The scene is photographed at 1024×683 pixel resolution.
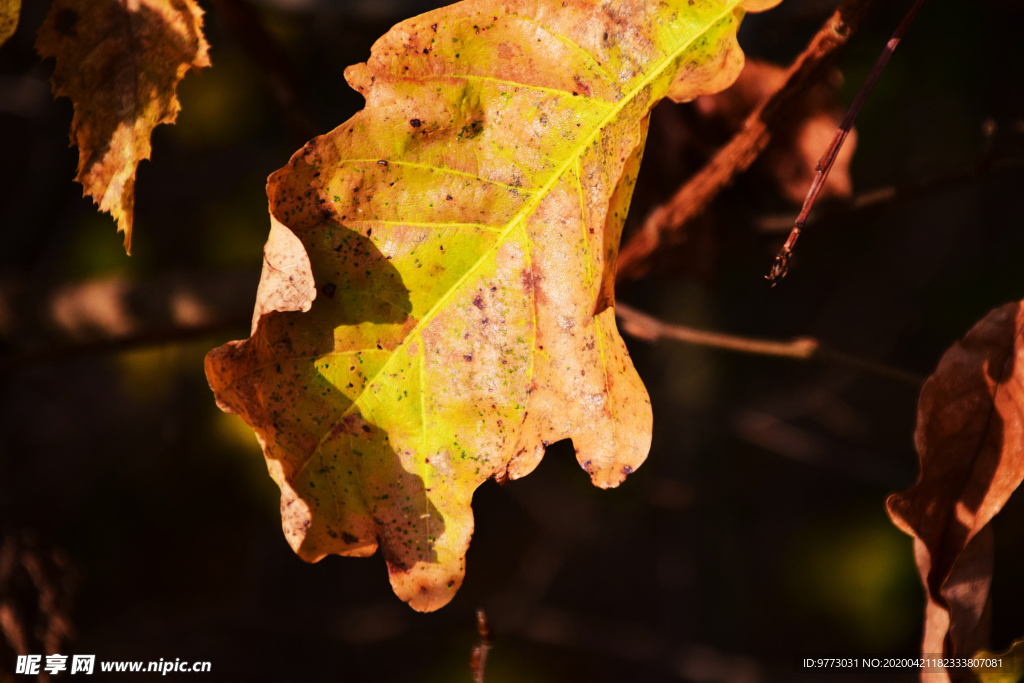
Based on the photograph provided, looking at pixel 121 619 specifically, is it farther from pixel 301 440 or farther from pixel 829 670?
pixel 829 670

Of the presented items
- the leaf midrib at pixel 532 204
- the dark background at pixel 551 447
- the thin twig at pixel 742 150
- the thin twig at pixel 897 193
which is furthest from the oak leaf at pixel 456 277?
the dark background at pixel 551 447

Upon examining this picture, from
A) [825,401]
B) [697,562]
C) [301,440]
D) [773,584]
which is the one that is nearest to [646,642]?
[697,562]

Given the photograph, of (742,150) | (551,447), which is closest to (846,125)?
(742,150)

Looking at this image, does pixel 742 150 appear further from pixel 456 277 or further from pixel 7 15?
pixel 7 15

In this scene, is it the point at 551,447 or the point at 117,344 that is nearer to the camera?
the point at 117,344

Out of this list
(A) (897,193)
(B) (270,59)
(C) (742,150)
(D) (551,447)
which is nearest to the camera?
(C) (742,150)

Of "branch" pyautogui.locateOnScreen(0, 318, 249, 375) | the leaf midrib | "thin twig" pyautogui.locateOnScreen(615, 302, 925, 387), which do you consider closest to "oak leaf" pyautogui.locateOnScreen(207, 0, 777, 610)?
the leaf midrib

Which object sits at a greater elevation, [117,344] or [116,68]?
[116,68]

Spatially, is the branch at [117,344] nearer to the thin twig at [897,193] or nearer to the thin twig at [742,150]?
the thin twig at [742,150]
